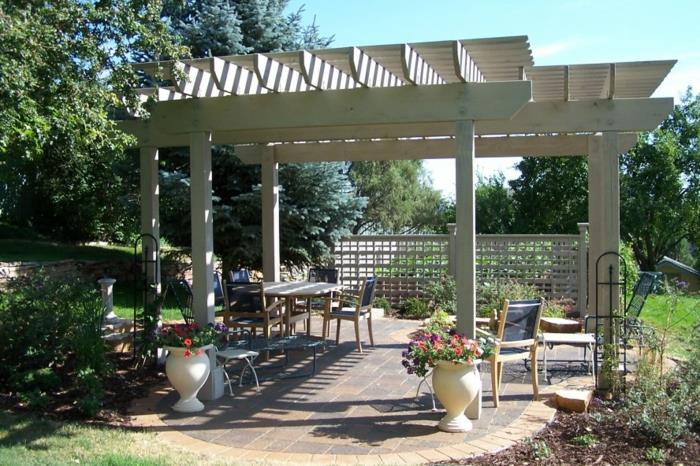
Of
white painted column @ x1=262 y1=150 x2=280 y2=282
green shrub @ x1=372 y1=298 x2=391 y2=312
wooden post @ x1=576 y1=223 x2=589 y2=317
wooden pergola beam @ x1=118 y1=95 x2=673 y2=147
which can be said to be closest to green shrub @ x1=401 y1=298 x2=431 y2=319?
green shrub @ x1=372 y1=298 x2=391 y2=312

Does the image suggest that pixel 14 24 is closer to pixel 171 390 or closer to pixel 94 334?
pixel 94 334

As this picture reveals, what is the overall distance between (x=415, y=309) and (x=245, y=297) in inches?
152

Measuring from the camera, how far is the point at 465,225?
4.51m

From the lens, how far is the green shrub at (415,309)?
30.8 feet

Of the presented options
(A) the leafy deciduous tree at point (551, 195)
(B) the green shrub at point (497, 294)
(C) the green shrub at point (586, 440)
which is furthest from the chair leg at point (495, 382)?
(A) the leafy deciduous tree at point (551, 195)

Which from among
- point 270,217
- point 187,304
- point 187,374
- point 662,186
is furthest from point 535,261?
point 662,186

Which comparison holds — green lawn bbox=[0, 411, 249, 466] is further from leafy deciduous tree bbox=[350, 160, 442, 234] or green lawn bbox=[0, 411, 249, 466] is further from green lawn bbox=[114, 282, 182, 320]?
leafy deciduous tree bbox=[350, 160, 442, 234]

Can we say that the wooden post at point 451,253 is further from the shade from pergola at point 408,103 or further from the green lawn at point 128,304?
the green lawn at point 128,304

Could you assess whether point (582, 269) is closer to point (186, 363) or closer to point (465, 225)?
point (465, 225)

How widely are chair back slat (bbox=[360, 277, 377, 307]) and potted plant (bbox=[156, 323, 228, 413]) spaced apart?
7.79 feet

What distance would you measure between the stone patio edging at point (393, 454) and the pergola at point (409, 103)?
76cm

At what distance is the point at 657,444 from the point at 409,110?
9.15ft

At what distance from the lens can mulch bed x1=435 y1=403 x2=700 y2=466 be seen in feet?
11.9

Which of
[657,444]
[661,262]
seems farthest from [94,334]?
[661,262]
